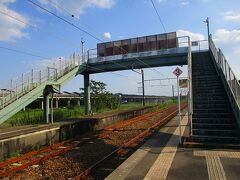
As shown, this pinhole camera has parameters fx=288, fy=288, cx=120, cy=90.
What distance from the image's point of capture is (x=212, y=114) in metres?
13.3

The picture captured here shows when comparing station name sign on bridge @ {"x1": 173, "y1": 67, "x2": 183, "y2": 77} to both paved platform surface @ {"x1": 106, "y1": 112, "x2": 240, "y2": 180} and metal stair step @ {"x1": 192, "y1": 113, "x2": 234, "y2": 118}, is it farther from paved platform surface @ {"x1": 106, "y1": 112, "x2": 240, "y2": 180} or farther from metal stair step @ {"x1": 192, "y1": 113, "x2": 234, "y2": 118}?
paved platform surface @ {"x1": 106, "y1": 112, "x2": 240, "y2": 180}

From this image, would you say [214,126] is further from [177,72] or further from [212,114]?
[177,72]

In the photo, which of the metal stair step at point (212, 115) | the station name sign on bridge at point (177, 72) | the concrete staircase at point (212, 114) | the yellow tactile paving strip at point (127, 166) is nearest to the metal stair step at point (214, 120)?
the concrete staircase at point (212, 114)

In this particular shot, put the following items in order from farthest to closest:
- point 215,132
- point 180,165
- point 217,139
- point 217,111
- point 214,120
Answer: point 217,111
point 214,120
point 215,132
point 217,139
point 180,165

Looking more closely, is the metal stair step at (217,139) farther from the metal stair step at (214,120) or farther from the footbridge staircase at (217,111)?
the metal stair step at (214,120)

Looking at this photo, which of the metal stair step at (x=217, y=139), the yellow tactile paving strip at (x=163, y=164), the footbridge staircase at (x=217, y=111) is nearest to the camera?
the yellow tactile paving strip at (x=163, y=164)

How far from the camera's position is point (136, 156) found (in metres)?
10.3

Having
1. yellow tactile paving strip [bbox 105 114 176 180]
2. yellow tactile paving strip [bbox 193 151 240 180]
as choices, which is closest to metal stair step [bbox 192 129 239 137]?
yellow tactile paving strip [bbox 193 151 240 180]

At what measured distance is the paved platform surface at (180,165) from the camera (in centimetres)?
791

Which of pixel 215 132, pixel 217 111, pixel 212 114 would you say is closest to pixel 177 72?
pixel 212 114

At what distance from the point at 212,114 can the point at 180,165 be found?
512cm

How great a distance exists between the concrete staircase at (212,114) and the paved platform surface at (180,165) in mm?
984

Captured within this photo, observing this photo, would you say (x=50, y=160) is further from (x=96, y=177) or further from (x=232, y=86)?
(x=232, y=86)

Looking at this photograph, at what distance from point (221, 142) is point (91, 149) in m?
5.78
